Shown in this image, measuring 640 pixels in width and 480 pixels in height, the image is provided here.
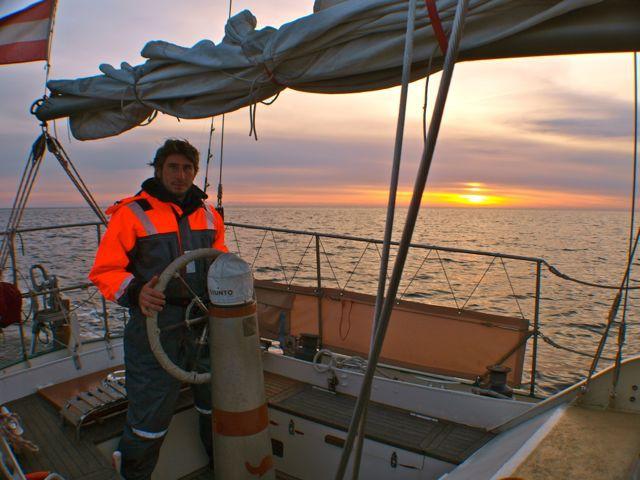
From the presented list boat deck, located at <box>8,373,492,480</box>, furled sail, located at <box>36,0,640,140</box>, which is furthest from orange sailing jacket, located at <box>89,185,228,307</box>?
boat deck, located at <box>8,373,492,480</box>

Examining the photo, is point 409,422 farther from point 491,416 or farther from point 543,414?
point 543,414

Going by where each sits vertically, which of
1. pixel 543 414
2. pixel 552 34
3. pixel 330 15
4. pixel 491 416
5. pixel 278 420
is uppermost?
pixel 330 15

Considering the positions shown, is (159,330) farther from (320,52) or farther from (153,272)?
(320,52)

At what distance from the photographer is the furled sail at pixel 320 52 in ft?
4.85

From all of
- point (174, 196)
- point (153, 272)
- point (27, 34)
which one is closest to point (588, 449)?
point (153, 272)

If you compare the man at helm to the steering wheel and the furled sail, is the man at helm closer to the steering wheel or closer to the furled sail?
the steering wheel

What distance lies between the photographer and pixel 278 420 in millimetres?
3492

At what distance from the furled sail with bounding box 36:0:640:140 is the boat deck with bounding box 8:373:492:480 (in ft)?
6.41

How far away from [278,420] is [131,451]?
1.08m

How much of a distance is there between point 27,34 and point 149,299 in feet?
8.32

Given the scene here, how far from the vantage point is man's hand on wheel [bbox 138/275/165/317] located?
2393 mm

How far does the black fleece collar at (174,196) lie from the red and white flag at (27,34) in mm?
1678

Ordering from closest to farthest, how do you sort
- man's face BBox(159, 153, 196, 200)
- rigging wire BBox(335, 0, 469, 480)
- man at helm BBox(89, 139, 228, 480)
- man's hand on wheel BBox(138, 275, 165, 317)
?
rigging wire BBox(335, 0, 469, 480), man's hand on wheel BBox(138, 275, 165, 317), man at helm BBox(89, 139, 228, 480), man's face BBox(159, 153, 196, 200)

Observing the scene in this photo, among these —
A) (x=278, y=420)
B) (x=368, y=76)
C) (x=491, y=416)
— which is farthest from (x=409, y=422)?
(x=368, y=76)
